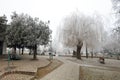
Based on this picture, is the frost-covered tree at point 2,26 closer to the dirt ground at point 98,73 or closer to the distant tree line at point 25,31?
the distant tree line at point 25,31

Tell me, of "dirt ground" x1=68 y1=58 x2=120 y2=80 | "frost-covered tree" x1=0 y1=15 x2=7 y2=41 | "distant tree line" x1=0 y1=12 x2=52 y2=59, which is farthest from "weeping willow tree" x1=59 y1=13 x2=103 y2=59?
"frost-covered tree" x1=0 y1=15 x2=7 y2=41

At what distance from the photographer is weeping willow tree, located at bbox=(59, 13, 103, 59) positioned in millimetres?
29578

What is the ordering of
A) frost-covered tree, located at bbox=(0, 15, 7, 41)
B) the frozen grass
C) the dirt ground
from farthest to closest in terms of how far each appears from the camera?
1. frost-covered tree, located at bbox=(0, 15, 7, 41)
2. the dirt ground
3. the frozen grass

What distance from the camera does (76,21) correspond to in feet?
98.4

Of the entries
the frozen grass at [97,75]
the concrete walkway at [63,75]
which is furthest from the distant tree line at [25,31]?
the frozen grass at [97,75]

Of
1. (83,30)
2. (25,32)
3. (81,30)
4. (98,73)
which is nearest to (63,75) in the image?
(98,73)

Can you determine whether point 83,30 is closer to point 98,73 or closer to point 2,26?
point 2,26

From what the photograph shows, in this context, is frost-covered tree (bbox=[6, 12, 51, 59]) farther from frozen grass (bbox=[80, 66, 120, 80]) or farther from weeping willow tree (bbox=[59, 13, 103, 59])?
frozen grass (bbox=[80, 66, 120, 80])

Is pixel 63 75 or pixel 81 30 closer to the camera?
pixel 63 75

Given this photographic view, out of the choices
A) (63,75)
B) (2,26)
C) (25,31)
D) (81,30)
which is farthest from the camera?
(81,30)

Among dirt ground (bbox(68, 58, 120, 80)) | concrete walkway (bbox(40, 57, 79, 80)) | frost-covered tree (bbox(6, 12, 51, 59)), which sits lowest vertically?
dirt ground (bbox(68, 58, 120, 80))

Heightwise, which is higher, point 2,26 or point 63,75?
point 2,26

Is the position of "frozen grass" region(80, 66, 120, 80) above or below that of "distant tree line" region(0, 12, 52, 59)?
below

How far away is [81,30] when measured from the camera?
97.2 feet
